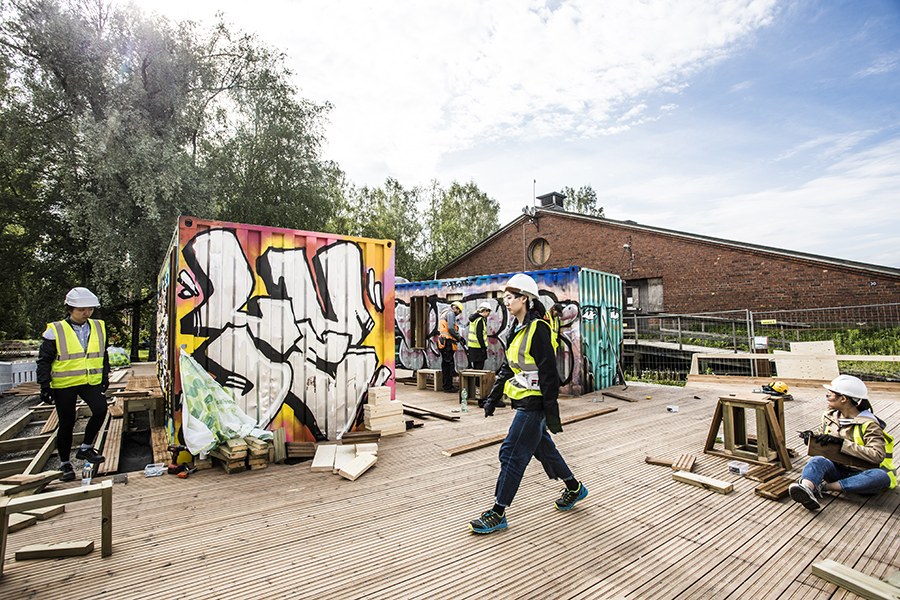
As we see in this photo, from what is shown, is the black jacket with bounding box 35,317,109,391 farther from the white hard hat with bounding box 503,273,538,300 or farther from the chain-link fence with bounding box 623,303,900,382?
the chain-link fence with bounding box 623,303,900,382

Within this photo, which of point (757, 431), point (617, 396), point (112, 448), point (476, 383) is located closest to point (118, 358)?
point (112, 448)

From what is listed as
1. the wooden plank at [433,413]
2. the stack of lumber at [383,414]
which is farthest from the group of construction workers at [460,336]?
the stack of lumber at [383,414]

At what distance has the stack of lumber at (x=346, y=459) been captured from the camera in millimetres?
4964

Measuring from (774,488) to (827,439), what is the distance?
672 mm

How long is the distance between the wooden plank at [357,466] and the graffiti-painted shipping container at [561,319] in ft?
21.5

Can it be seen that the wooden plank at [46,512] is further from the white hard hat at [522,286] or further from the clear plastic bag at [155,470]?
the white hard hat at [522,286]

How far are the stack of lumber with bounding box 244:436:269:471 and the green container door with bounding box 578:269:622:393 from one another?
25.0ft

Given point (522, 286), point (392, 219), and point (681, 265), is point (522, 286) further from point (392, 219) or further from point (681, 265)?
point (392, 219)

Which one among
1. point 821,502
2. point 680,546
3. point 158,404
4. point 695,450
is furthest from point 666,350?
point 158,404

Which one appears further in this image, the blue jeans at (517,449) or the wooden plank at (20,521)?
the wooden plank at (20,521)


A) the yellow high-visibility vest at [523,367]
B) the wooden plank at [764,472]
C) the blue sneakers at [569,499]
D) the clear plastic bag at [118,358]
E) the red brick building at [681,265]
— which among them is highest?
the red brick building at [681,265]

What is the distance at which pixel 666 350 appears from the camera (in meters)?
16.7

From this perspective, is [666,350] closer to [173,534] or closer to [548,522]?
[548,522]

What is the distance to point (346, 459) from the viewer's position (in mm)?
5375
